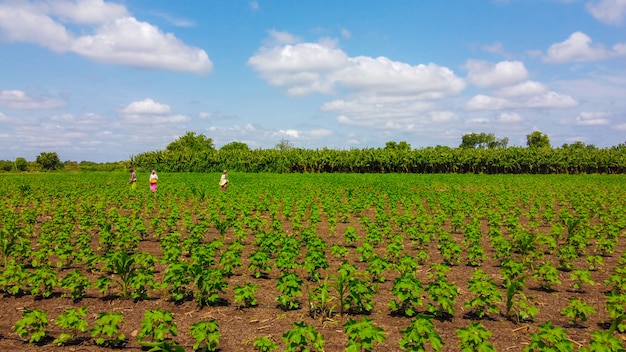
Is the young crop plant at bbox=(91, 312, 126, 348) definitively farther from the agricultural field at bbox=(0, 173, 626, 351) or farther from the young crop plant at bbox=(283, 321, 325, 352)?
the young crop plant at bbox=(283, 321, 325, 352)

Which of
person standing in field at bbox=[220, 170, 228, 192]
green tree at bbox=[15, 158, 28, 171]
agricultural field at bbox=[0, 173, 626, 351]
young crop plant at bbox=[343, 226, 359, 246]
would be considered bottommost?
agricultural field at bbox=[0, 173, 626, 351]

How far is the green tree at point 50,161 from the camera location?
94.8 m

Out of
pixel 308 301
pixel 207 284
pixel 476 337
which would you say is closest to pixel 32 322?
pixel 207 284

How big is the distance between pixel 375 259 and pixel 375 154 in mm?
58353

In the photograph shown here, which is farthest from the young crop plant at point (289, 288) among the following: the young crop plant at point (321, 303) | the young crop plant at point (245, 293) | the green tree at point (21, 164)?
the green tree at point (21, 164)

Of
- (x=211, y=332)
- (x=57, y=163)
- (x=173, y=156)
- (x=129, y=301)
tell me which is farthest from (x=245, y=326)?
(x=57, y=163)

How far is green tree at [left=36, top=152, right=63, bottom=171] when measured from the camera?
311 ft

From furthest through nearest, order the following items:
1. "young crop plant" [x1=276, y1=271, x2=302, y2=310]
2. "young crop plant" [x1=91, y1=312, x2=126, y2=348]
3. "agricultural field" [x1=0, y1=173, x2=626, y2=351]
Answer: "young crop plant" [x1=276, y1=271, x2=302, y2=310] < "agricultural field" [x1=0, y1=173, x2=626, y2=351] < "young crop plant" [x1=91, y1=312, x2=126, y2=348]

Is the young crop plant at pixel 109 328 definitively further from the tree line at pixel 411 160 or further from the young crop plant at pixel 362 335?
the tree line at pixel 411 160

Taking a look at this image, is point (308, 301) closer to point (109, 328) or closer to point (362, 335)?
point (362, 335)

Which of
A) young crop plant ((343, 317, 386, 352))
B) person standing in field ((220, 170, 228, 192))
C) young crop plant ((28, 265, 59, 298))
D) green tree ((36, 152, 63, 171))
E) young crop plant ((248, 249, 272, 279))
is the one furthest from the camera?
green tree ((36, 152, 63, 171))

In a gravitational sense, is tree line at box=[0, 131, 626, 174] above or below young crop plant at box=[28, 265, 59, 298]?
above

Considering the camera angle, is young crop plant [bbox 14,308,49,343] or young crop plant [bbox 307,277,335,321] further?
young crop plant [bbox 307,277,335,321]

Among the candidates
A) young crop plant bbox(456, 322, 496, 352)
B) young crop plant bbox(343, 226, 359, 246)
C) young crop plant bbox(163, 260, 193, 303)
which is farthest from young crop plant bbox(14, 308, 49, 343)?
young crop plant bbox(343, 226, 359, 246)
